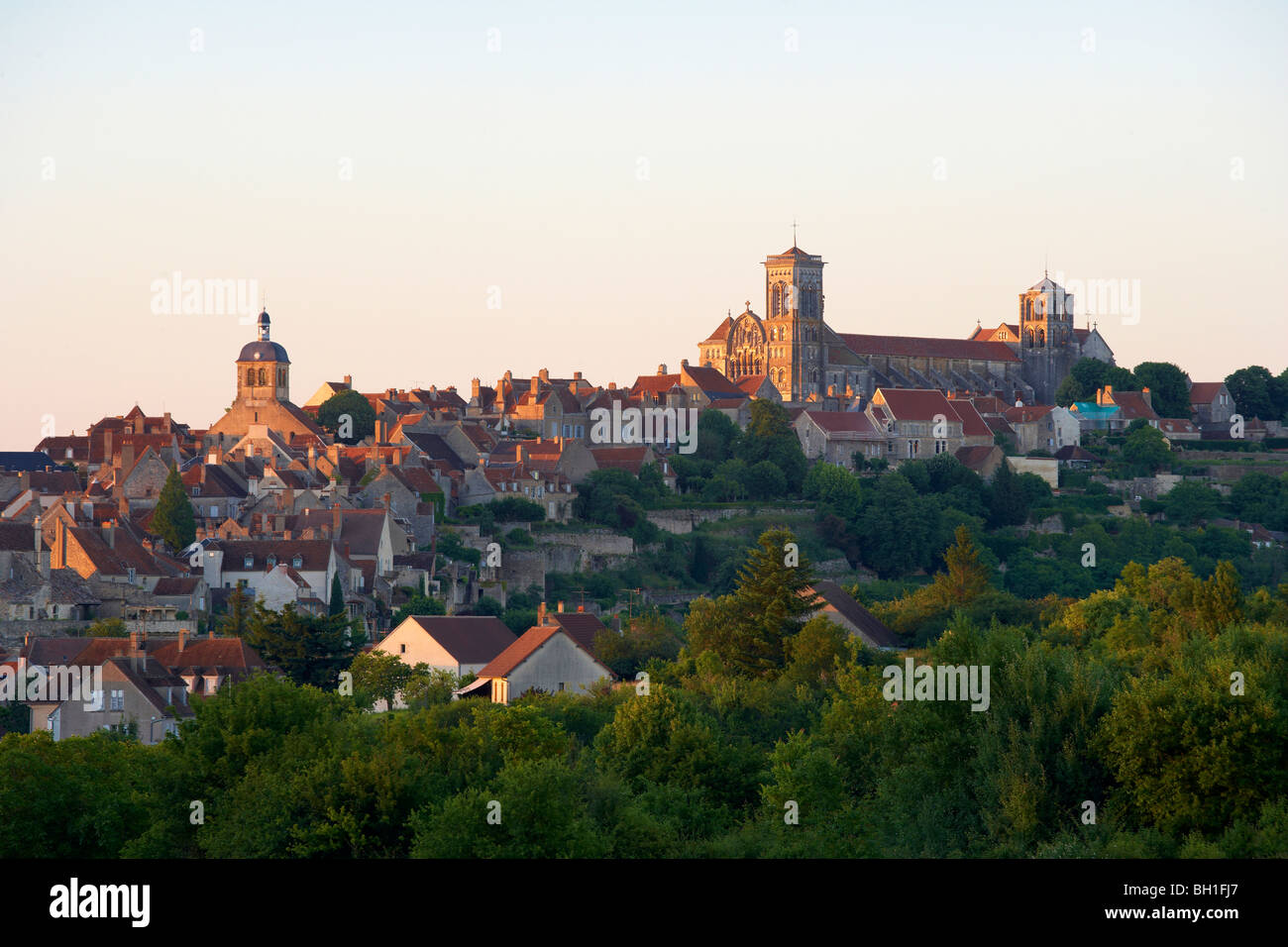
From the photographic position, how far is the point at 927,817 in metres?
33.3

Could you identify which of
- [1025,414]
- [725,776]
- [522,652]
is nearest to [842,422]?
[1025,414]

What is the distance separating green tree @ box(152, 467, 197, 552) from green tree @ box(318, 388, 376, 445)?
22419 millimetres

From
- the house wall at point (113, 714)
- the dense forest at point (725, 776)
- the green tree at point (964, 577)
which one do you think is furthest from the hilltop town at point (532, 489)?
the dense forest at point (725, 776)

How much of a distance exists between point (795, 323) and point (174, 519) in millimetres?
55036

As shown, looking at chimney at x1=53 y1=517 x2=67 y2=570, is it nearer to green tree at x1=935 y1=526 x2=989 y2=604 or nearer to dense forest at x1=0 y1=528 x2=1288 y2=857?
dense forest at x1=0 y1=528 x2=1288 y2=857

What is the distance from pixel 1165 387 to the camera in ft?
384

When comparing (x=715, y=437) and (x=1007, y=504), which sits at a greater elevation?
(x=715, y=437)

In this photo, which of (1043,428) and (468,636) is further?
(1043,428)

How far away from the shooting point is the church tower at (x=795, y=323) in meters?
116

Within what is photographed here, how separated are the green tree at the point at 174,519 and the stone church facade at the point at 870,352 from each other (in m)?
47.4

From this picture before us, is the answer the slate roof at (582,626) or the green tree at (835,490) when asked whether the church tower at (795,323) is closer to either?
the green tree at (835,490)

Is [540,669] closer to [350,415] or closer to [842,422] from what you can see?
[350,415]

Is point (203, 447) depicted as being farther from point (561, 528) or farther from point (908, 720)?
point (908, 720)
